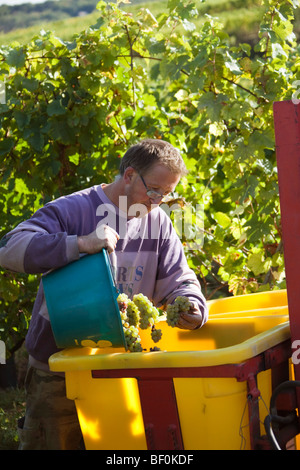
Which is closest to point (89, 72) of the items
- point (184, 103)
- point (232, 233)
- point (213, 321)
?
point (184, 103)

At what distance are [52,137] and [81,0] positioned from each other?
14728mm

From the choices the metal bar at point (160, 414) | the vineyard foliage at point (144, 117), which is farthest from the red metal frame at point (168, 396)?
the vineyard foliage at point (144, 117)

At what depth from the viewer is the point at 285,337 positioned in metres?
2.01

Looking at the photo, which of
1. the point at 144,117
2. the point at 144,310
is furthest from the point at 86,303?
the point at 144,117

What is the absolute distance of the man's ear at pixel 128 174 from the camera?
7.58 ft

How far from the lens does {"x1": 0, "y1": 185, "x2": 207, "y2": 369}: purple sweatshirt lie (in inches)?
78.4

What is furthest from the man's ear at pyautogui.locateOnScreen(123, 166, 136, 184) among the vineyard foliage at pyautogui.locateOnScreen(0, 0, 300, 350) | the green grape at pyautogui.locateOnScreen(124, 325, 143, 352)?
the vineyard foliage at pyautogui.locateOnScreen(0, 0, 300, 350)

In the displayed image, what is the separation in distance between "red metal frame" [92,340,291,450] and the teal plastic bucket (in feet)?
0.36

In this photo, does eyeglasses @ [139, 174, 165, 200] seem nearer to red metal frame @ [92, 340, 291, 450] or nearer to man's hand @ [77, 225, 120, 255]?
man's hand @ [77, 225, 120, 255]

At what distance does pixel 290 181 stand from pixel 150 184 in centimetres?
56

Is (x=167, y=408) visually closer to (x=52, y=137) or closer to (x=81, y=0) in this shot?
(x=52, y=137)

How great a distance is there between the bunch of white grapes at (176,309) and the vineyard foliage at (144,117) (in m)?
1.19

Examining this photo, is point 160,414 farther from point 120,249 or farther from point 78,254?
point 120,249

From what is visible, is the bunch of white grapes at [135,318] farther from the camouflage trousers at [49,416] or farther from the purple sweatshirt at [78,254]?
the camouflage trousers at [49,416]
